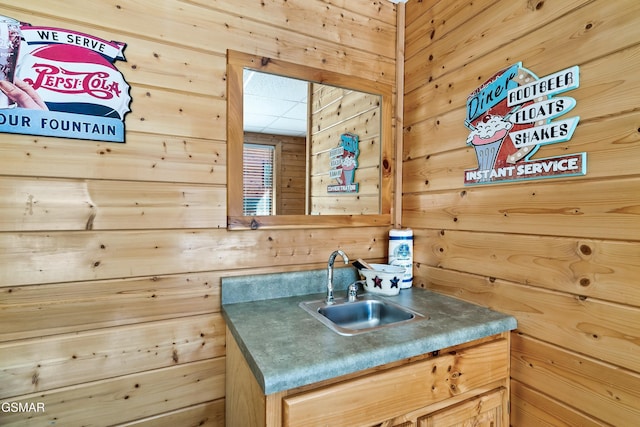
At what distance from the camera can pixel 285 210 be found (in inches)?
58.0

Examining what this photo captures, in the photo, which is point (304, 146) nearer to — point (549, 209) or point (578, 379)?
point (549, 209)

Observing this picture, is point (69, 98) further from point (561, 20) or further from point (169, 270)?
point (561, 20)

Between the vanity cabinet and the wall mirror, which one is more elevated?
the wall mirror

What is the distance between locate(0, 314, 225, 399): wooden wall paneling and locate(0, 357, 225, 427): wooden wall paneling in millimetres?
26

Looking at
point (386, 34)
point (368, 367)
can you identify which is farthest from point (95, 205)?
point (386, 34)

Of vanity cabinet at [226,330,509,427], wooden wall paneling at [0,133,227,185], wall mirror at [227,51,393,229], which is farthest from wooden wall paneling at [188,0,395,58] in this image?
vanity cabinet at [226,330,509,427]

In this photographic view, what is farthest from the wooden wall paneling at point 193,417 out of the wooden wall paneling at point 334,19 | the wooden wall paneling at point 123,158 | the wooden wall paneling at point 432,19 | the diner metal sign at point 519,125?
the wooden wall paneling at point 432,19

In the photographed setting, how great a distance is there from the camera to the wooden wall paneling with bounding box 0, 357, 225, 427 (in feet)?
3.49

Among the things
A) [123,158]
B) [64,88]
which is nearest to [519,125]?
[123,158]

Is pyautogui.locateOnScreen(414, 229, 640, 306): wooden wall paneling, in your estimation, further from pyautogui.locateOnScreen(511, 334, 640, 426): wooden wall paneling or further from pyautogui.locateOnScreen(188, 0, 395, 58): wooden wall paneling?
pyautogui.locateOnScreen(188, 0, 395, 58): wooden wall paneling

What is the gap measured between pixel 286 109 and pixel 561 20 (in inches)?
42.3

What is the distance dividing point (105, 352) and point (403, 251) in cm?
136

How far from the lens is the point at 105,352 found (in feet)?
3.73
